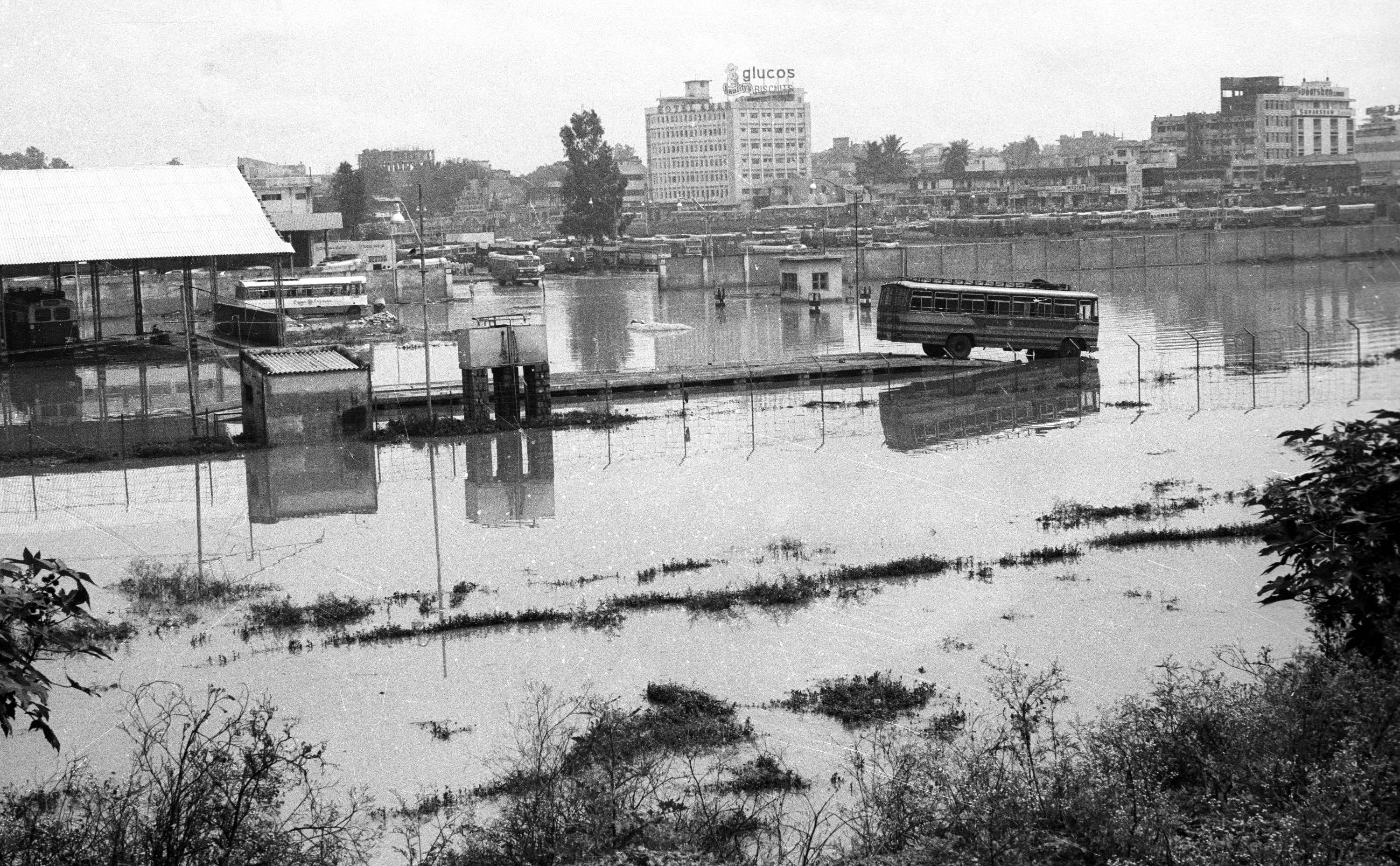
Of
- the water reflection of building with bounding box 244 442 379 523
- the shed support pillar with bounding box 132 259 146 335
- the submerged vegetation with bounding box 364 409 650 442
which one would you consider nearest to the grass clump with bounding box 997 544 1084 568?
the water reflection of building with bounding box 244 442 379 523

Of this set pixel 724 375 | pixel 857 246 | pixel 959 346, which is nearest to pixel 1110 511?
pixel 724 375

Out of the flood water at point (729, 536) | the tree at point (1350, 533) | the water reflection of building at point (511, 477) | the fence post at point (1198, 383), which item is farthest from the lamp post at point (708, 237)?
the tree at point (1350, 533)

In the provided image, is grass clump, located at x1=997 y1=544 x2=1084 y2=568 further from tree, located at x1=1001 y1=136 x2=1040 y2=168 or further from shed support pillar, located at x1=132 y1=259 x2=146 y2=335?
tree, located at x1=1001 y1=136 x2=1040 y2=168

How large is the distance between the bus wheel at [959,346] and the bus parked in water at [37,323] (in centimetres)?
2180

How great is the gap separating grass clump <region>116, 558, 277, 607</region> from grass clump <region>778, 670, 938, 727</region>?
21.5 feet

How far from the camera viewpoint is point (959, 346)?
3194cm

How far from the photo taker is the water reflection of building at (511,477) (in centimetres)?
1894

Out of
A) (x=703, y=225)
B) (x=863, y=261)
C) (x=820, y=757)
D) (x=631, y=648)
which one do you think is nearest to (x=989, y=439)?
(x=631, y=648)

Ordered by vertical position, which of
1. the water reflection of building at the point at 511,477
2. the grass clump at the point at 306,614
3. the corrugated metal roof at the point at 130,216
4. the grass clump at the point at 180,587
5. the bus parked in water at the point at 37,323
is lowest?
the grass clump at the point at 306,614

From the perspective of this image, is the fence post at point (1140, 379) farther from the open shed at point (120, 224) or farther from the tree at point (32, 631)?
the tree at point (32, 631)

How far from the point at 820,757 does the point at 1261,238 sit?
6536cm

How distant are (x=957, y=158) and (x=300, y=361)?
137194mm

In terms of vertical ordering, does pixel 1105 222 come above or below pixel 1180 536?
above

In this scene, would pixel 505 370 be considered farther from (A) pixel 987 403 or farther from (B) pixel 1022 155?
(B) pixel 1022 155
